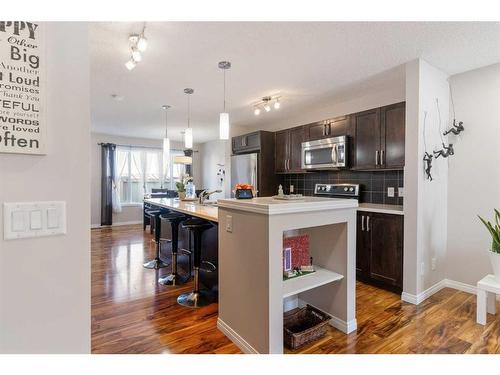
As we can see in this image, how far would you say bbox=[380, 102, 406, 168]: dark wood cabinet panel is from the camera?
309 centimetres

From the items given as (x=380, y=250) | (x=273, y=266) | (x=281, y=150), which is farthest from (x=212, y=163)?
(x=273, y=266)

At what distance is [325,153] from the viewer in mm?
3963

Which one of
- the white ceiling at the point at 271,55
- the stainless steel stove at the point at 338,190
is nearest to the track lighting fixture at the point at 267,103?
the white ceiling at the point at 271,55

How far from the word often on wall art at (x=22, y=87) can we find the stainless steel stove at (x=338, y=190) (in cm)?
380

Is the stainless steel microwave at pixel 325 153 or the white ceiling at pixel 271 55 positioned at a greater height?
the white ceiling at pixel 271 55

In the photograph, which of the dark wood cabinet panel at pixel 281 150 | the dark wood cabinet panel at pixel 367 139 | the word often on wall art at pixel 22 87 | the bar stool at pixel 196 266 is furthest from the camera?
the dark wood cabinet panel at pixel 281 150

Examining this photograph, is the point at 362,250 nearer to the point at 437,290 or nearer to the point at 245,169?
the point at 437,290

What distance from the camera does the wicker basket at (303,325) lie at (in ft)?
6.20

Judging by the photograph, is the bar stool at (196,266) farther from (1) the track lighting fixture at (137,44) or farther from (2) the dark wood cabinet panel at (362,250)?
(2) the dark wood cabinet panel at (362,250)

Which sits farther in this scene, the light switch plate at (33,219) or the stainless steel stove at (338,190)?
Result: the stainless steel stove at (338,190)

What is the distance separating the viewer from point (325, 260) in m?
2.27

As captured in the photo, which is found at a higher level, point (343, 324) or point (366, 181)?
point (366, 181)

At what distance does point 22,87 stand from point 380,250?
10.8ft
